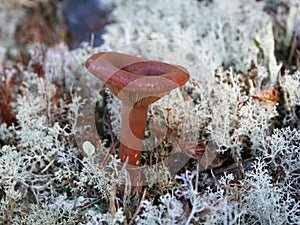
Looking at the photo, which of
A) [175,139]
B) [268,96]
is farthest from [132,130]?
[268,96]

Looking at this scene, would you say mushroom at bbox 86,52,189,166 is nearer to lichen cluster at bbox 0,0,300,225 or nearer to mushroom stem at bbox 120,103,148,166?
mushroom stem at bbox 120,103,148,166

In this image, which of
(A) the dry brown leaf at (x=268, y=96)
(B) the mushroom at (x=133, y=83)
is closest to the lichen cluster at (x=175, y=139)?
(A) the dry brown leaf at (x=268, y=96)

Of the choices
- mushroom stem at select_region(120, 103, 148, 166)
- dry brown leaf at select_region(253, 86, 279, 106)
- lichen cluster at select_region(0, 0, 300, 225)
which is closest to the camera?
lichen cluster at select_region(0, 0, 300, 225)

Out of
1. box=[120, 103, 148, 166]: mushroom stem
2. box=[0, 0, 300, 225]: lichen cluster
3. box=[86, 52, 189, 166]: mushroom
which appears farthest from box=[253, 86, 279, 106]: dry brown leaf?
box=[120, 103, 148, 166]: mushroom stem

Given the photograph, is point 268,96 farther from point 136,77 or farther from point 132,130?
point 136,77

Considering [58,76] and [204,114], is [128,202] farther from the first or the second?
[58,76]

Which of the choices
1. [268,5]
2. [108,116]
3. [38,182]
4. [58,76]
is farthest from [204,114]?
[268,5]
